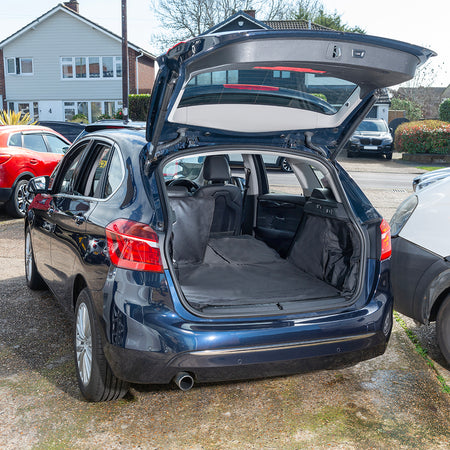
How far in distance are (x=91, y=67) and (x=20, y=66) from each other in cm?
570

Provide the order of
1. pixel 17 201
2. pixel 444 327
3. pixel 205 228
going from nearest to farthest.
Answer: pixel 444 327 → pixel 205 228 → pixel 17 201

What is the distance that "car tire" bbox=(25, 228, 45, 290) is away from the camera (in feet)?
17.6

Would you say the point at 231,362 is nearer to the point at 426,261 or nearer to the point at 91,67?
the point at 426,261

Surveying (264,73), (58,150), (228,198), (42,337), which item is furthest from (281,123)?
(58,150)

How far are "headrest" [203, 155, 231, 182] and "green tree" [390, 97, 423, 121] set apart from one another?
132 feet

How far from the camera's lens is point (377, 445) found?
2.99m

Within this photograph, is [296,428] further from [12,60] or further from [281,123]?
[12,60]

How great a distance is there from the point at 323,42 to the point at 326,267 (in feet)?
5.71

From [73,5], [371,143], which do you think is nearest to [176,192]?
A: [371,143]

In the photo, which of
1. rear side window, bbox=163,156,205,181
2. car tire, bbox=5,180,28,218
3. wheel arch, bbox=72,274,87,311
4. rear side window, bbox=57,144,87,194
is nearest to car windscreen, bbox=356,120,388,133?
car tire, bbox=5,180,28,218

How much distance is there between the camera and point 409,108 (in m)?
42.7

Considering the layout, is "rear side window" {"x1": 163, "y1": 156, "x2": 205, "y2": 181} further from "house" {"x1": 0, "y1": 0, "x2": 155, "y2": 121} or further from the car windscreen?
"house" {"x1": 0, "y1": 0, "x2": 155, "y2": 121}

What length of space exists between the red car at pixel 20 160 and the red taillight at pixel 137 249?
7126mm

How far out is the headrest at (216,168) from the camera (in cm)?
443
